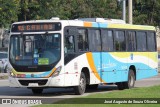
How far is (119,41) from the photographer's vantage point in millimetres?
25062

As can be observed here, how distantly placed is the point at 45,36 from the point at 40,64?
1.02 m

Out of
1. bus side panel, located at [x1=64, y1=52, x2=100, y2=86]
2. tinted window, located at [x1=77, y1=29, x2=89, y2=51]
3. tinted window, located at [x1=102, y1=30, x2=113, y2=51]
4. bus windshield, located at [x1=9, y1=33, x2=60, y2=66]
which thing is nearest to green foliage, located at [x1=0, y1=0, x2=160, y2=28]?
tinted window, located at [x1=102, y1=30, x2=113, y2=51]

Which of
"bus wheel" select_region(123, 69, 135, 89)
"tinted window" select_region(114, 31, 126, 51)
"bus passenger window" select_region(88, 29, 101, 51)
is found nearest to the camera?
"bus passenger window" select_region(88, 29, 101, 51)

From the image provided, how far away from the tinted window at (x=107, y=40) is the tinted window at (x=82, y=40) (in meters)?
1.40

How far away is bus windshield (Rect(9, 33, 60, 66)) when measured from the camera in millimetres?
20875

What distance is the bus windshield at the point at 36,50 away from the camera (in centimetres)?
2088

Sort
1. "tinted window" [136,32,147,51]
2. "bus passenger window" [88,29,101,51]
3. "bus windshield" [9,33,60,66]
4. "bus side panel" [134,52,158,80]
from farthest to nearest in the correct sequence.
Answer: "tinted window" [136,32,147,51] < "bus side panel" [134,52,158,80] < "bus passenger window" [88,29,101,51] < "bus windshield" [9,33,60,66]

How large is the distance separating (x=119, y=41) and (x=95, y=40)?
2118 millimetres

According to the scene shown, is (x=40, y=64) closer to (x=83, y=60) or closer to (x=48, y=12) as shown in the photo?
(x=83, y=60)

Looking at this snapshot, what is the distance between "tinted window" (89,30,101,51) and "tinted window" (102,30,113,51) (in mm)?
350

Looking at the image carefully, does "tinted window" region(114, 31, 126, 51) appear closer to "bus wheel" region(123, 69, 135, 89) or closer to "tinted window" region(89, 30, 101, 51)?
"bus wheel" region(123, 69, 135, 89)

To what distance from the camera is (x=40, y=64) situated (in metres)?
20.9

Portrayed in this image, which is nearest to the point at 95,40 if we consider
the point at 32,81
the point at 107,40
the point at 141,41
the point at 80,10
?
the point at 107,40

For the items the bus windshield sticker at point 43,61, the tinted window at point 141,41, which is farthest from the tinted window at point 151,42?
the bus windshield sticker at point 43,61
